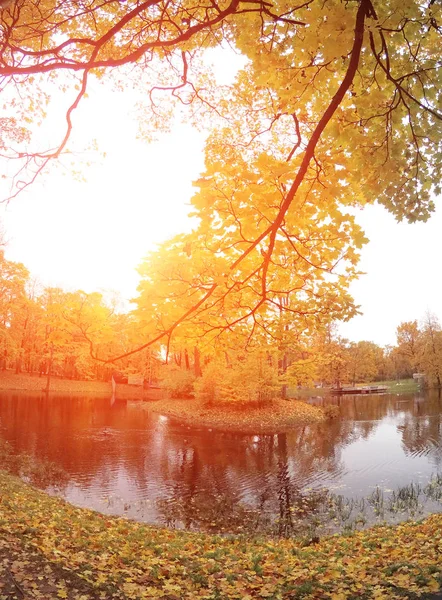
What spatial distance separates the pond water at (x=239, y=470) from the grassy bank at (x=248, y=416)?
1.61 meters

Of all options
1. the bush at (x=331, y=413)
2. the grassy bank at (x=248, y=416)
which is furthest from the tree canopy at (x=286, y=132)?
the bush at (x=331, y=413)

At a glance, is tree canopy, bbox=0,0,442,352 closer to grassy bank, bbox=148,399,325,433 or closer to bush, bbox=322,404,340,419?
grassy bank, bbox=148,399,325,433

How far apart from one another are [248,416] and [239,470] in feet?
37.2

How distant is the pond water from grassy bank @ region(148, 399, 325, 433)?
1.61 metres

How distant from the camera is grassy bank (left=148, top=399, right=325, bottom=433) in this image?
24.8m

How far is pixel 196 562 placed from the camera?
6.22 metres

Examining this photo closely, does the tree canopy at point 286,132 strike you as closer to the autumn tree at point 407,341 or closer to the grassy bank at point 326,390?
the grassy bank at point 326,390

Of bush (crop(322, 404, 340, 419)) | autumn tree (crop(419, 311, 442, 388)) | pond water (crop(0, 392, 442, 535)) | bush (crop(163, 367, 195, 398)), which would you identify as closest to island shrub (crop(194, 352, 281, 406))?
pond water (crop(0, 392, 442, 535))

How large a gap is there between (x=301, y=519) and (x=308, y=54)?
10145 millimetres

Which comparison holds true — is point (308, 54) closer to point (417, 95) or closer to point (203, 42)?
point (417, 95)

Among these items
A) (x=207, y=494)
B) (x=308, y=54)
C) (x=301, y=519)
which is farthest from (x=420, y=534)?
(x=308, y=54)

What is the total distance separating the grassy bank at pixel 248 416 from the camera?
24.8 m

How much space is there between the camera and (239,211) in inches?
183

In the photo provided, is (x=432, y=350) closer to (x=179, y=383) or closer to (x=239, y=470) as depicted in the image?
(x=179, y=383)
